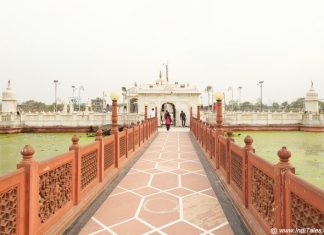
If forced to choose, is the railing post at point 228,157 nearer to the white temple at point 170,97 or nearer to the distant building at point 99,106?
the white temple at point 170,97

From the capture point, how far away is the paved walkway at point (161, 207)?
153 inches

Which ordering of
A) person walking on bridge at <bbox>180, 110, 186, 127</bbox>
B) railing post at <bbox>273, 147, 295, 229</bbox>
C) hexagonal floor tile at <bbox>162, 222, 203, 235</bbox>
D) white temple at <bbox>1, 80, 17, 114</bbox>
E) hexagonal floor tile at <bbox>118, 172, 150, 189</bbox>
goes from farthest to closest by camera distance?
person walking on bridge at <bbox>180, 110, 186, 127</bbox> < white temple at <bbox>1, 80, 17, 114</bbox> < hexagonal floor tile at <bbox>118, 172, 150, 189</bbox> < hexagonal floor tile at <bbox>162, 222, 203, 235</bbox> < railing post at <bbox>273, 147, 295, 229</bbox>

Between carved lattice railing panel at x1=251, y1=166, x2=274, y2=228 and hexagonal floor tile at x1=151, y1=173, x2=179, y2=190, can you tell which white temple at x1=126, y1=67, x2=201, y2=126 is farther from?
carved lattice railing panel at x1=251, y1=166, x2=274, y2=228

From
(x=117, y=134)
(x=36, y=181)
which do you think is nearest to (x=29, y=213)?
(x=36, y=181)

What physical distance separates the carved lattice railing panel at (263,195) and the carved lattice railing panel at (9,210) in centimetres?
286

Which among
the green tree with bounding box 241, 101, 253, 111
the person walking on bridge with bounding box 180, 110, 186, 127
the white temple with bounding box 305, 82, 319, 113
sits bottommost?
the person walking on bridge with bounding box 180, 110, 186, 127

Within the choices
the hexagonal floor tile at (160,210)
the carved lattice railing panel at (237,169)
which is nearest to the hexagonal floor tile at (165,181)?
the hexagonal floor tile at (160,210)

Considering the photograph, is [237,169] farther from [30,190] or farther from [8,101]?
[8,101]

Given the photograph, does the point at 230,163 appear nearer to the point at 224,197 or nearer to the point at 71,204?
the point at 224,197

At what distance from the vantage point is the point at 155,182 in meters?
6.45

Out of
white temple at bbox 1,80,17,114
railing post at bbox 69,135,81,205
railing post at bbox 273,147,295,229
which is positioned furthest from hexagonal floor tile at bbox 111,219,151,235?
white temple at bbox 1,80,17,114

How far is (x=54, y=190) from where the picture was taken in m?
3.71

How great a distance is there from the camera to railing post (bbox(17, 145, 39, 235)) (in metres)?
2.91

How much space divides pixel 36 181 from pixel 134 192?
9.30 ft
